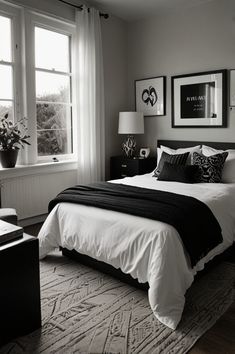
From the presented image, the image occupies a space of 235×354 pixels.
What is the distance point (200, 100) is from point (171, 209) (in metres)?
2.46

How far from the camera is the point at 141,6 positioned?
4.55 metres

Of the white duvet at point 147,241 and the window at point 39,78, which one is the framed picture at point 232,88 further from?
the window at point 39,78

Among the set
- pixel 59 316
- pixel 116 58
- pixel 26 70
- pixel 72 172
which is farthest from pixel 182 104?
pixel 59 316

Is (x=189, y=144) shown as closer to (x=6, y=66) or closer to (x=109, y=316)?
A: (x=6, y=66)

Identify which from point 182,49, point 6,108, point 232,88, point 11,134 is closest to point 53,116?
point 6,108

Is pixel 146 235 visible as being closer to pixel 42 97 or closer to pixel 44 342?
pixel 44 342

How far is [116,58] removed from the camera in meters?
5.09

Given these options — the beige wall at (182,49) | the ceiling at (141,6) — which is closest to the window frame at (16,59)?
the ceiling at (141,6)

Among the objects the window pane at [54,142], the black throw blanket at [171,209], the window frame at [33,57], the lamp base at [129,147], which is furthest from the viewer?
the lamp base at [129,147]

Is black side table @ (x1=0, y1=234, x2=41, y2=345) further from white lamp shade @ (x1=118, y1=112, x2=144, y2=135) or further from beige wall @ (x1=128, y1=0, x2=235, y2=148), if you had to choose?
beige wall @ (x1=128, y1=0, x2=235, y2=148)

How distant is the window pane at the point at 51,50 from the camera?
417 centimetres

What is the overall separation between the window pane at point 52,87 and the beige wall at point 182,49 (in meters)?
1.20

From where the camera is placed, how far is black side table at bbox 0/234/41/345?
1891 mm

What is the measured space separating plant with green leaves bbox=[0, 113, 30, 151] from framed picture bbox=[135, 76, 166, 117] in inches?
75.6
